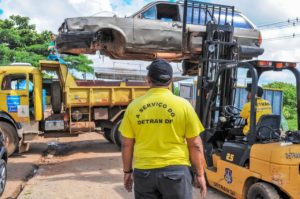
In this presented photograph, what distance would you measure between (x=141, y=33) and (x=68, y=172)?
3543 mm

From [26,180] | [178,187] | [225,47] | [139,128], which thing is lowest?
[26,180]

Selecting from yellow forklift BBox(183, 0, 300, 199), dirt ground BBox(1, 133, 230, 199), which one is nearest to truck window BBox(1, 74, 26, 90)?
dirt ground BBox(1, 133, 230, 199)

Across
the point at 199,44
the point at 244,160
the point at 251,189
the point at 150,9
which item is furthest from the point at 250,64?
the point at 150,9

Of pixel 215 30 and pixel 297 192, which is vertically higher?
pixel 215 30

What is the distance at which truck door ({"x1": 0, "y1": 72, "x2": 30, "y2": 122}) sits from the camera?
10430 mm

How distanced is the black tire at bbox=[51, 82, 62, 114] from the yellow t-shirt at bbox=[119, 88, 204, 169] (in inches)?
332

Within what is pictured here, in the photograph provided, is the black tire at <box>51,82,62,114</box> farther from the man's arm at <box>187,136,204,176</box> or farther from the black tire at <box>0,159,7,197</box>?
the man's arm at <box>187,136,204,176</box>

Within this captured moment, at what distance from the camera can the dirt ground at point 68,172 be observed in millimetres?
6637

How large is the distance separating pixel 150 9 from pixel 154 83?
6.35 meters

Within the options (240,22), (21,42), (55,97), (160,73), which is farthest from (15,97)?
(21,42)

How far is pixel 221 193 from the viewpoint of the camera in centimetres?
651

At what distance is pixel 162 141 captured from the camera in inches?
121

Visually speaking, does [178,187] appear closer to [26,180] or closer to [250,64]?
[250,64]

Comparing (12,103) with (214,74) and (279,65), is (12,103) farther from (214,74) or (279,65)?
(279,65)
